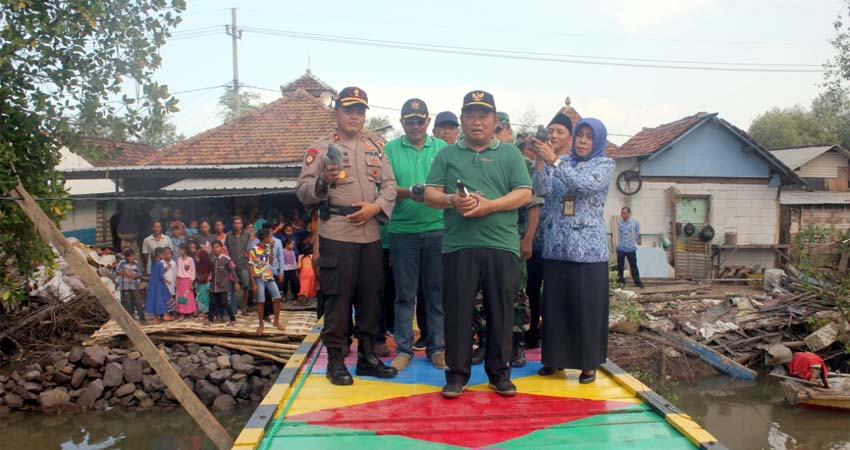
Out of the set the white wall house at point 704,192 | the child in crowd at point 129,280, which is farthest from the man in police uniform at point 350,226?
the white wall house at point 704,192

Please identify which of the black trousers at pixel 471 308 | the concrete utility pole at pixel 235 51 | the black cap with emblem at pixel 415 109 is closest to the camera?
the black trousers at pixel 471 308

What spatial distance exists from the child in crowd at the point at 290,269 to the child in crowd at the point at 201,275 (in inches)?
56.9

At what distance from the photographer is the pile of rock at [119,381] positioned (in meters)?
9.21

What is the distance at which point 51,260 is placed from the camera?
7.03 m

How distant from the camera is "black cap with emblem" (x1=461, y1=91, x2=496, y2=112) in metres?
3.68

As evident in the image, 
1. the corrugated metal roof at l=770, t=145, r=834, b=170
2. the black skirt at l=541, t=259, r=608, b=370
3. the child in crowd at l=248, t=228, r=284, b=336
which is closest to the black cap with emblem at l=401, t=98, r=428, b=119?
the black skirt at l=541, t=259, r=608, b=370

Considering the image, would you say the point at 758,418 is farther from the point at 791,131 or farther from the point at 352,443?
the point at 791,131

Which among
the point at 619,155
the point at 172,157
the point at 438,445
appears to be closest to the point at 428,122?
the point at 438,445

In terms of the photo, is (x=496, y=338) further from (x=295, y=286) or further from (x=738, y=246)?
(x=738, y=246)

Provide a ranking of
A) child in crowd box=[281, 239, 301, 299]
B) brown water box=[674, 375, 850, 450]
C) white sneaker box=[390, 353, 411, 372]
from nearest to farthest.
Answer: white sneaker box=[390, 353, 411, 372] < brown water box=[674, 375, 850, 450] < child in crowd box=[281, 239, 301, 299]

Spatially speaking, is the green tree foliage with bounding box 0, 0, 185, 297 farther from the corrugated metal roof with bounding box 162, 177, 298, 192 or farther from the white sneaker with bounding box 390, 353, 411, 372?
the corrugated metal roof with bounding box 162, 177, 298, 192

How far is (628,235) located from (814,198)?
843cm

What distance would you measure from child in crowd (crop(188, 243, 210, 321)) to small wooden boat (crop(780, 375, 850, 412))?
880cm

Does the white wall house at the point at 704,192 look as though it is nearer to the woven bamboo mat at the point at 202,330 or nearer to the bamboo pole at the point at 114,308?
the woven bamboo mat at the point at 202,330
